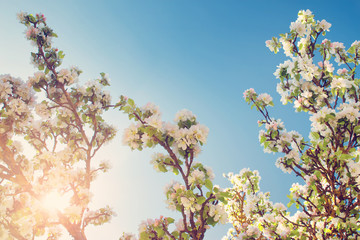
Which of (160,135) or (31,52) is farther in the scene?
(31,52)

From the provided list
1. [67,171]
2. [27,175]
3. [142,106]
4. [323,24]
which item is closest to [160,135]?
[142,106]

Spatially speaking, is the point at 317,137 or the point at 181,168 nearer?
the point at 181,168

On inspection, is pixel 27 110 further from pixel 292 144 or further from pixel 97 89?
pixel 292 144

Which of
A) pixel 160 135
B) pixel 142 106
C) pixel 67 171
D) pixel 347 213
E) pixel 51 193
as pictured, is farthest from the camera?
pixel 67 171

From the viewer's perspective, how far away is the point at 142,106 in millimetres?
3527

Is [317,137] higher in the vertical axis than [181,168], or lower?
higher

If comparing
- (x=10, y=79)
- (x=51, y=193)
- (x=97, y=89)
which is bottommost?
(x=51, y=193)

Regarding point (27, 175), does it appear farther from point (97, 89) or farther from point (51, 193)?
point (97, 89)

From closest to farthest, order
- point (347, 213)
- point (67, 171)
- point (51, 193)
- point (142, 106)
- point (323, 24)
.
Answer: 1. point (142, 106)
2. point (347, 213)
3. point (51, 193)
4. point (67, 171)
5. point (323, 24)

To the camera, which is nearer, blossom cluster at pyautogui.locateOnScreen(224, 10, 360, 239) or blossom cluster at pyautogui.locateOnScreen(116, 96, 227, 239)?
blossom cluster at pyautogui.locateOnScreen(116, 96, 227, 239)

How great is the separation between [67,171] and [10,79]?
99.8 inches

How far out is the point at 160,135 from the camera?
10.4 ft

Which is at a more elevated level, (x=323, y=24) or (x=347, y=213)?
(x=323, y=24)

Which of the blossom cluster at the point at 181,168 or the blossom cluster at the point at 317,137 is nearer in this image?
the blossom cluster at the point at 181,168
